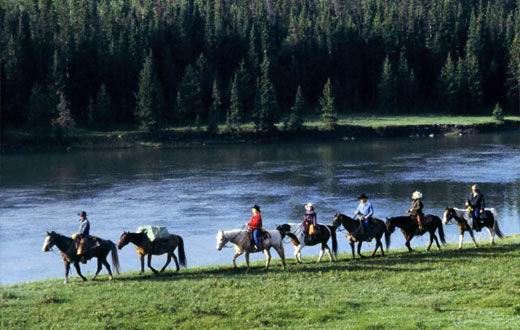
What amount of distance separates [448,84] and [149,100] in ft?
165

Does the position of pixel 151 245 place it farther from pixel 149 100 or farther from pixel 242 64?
pixel 242 64

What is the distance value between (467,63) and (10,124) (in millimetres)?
72728

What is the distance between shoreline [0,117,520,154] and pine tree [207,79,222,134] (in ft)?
3.23

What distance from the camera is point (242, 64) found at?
127 meters

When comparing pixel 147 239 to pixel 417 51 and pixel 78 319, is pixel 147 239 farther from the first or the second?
pixel 417 51

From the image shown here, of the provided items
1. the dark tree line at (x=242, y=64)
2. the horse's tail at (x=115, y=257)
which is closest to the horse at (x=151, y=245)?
the horse's tail at (x=115, y=257)

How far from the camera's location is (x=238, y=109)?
11506cm

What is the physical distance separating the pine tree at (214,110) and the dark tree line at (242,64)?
0.66 feet

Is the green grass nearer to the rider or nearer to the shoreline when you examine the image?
the rider

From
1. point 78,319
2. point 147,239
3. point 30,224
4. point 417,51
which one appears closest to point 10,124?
point 30,224

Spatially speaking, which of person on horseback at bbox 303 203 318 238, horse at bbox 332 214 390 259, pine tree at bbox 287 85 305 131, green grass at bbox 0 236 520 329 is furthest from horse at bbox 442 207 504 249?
pine tree at bbox 287 85 305 131

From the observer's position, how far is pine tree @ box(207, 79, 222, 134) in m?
113

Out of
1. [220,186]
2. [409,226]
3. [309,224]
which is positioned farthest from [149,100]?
[309,224]

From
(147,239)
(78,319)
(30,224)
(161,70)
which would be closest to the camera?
(78,319)
